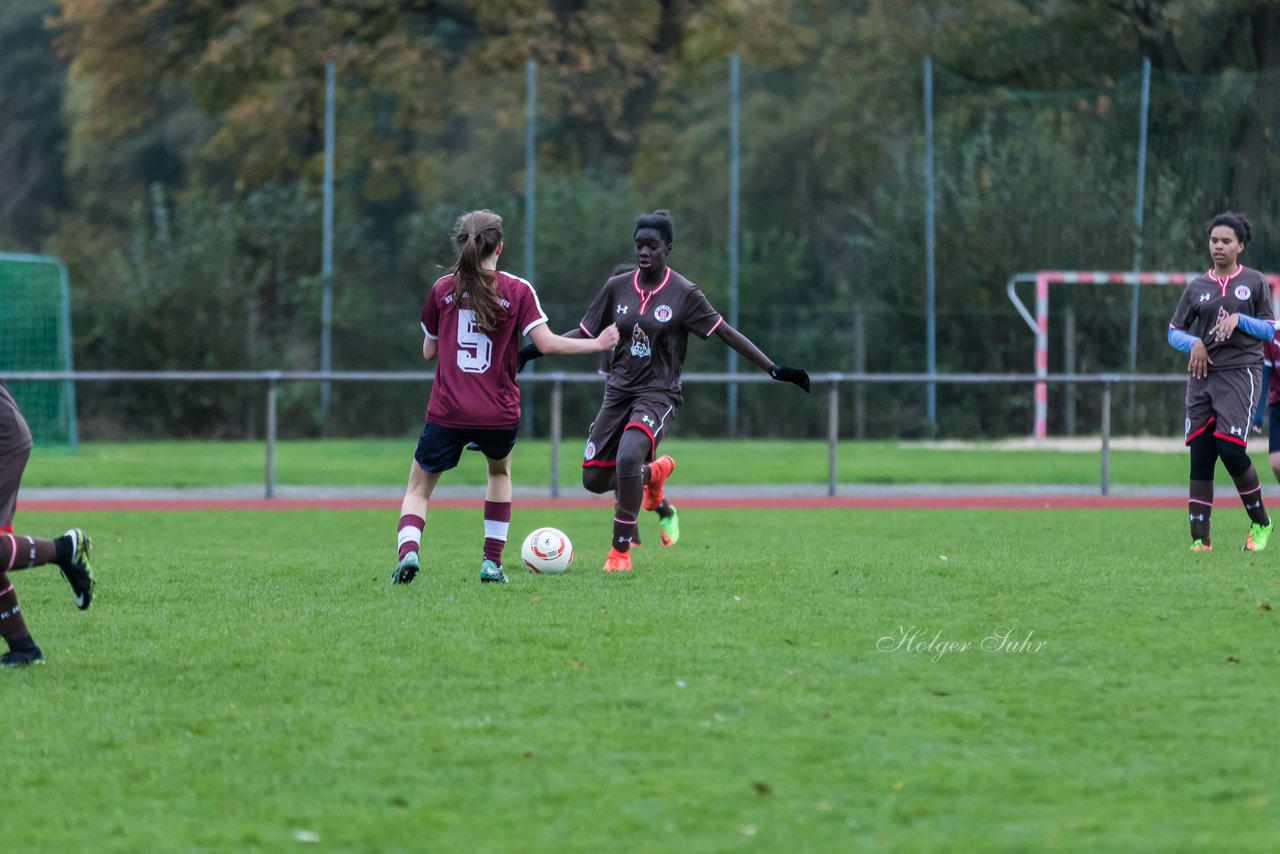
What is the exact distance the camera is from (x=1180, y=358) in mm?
25078

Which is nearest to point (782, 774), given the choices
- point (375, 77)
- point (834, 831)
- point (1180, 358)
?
point (834, 831)

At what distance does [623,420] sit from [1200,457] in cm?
346

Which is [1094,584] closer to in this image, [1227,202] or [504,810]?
[504,810]

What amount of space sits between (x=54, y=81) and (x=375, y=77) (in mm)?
18691

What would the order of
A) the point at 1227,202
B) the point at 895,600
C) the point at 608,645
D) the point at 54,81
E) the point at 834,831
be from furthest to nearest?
the point at 54,81 < the point at 1227,202 < the point at 895,600 < the point at 608,645 < the point at 834,831

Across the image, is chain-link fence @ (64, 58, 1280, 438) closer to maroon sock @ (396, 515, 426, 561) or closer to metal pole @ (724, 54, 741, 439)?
metal pole @ (724, 54, 741, 439)

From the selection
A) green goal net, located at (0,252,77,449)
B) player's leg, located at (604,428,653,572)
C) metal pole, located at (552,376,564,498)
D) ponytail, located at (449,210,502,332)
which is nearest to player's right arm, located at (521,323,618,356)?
ponytail, located at (449,210,502,332)

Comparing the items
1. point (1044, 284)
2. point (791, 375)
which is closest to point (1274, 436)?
point (791, 375)

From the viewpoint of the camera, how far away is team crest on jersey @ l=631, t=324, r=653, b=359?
9.77m

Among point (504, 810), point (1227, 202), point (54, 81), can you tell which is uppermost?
point (54, 81)

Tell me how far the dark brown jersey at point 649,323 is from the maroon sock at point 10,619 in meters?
3.81

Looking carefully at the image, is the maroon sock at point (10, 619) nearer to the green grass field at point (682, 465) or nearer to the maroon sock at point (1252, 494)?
the maroon sock at point (1252, 494)

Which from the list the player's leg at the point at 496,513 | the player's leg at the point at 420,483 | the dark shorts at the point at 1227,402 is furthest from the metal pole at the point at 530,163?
the player's leg at the point at 420,483

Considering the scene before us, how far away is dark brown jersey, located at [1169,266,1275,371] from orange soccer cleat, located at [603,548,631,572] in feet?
11.7
